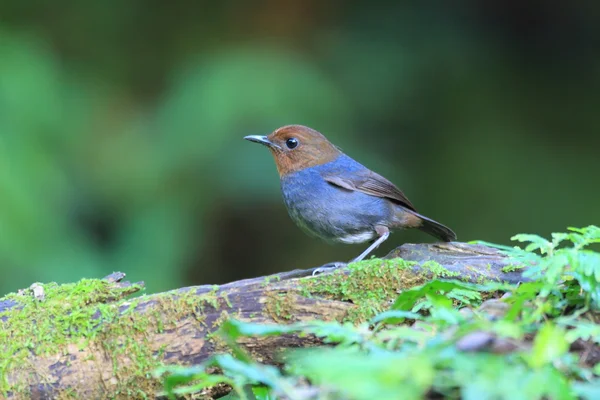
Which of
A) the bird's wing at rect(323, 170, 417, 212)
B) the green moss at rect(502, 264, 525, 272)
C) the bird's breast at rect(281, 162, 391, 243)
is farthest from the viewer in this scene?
the bird's wing at rect(323, 170, 417, 212)

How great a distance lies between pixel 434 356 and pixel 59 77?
6.11 m

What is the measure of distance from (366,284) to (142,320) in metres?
0.99

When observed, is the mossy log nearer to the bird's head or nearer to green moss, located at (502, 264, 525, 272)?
green moss, located at (502, 264, 525, 272)

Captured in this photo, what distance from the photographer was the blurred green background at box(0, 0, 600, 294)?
6.54m

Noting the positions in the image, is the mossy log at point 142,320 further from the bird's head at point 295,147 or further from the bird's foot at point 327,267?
the bird's head at point 295,147

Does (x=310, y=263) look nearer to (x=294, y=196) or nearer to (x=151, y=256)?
(x=151, y=256)

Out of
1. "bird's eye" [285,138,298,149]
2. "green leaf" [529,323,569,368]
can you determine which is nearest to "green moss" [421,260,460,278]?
"green leaf" [529,323,569,368]

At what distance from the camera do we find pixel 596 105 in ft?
25.8

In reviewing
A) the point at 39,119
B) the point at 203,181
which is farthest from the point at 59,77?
the point at 203,181

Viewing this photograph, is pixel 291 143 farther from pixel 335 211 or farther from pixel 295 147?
pixel 335 211

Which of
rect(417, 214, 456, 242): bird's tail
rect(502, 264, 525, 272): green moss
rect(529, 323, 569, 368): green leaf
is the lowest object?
rect(529, 323, 569, 368): green leaf

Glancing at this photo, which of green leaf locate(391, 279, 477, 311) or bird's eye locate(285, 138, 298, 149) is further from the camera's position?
bird's eye locate(285, 138, 298, 149)

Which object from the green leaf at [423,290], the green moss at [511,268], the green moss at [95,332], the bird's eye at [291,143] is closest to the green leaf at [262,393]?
the green leaf at [423,290]

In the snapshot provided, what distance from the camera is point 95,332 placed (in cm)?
297
